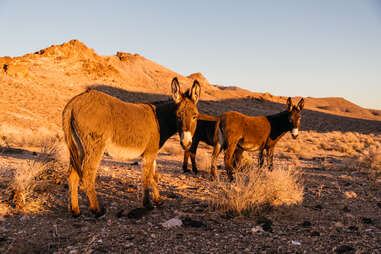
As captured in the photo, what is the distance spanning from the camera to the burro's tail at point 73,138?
479cm

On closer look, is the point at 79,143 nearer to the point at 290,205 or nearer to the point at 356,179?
the point at 290,205

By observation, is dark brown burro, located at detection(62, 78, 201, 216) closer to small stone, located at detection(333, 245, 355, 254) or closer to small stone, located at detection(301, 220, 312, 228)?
small stone, located at detection(301, 220, 312, 228)

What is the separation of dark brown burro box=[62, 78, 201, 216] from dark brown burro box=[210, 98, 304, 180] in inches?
130

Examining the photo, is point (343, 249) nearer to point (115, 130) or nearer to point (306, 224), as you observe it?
point (306, 224)

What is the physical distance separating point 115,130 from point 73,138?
0.74m

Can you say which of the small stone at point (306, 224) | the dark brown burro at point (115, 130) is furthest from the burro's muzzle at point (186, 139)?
the small stone at point (306, 224)

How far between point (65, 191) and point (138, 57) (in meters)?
85.0

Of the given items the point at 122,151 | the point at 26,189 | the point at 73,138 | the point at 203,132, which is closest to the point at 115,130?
the point at 122,151

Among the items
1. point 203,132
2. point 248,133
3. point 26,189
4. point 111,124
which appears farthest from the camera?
point 203,132

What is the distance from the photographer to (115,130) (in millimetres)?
5066

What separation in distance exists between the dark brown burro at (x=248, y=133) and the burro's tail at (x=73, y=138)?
459 centimetres

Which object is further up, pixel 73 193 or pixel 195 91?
pixel 195 91

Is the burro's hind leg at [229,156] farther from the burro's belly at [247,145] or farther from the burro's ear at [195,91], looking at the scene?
the burro's ear at [195,91]

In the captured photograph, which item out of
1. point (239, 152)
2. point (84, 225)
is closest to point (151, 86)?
point (239, 152)
